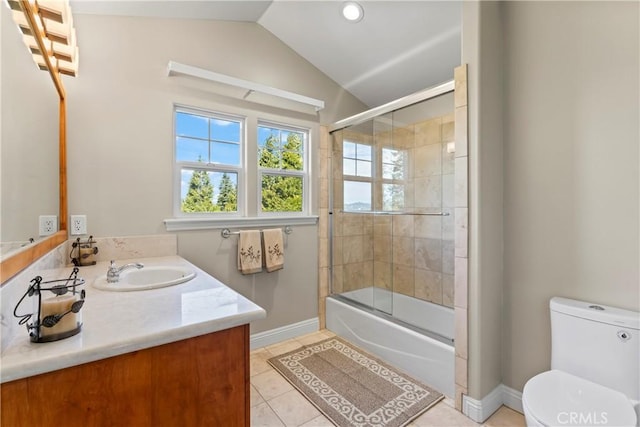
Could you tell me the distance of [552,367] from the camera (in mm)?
1624

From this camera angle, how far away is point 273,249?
2.62 metres

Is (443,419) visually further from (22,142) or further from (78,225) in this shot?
(78,225)

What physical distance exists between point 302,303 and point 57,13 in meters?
2.53

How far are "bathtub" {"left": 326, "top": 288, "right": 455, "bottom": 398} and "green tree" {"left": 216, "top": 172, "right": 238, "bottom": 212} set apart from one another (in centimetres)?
133

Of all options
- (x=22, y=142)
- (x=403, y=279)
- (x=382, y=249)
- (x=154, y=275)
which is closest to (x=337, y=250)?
(x=382, y=249)

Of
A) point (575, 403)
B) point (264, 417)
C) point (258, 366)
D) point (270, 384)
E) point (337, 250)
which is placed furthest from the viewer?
point (337, 250)

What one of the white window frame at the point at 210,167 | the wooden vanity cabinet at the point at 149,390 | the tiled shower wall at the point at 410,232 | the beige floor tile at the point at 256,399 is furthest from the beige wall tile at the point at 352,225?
the wooden vanity cabinet at the point at 149,390

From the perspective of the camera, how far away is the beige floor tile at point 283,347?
257 cm

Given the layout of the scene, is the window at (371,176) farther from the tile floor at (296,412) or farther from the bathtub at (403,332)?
the tile floor at (296,412)

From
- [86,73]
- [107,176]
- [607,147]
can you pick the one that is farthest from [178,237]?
[607,147]

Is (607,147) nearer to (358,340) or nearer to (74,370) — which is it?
(358,340)

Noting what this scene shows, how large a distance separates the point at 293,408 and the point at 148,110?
221 cm

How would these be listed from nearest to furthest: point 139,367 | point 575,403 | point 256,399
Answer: point 139,367, point 575,403, point 256,399

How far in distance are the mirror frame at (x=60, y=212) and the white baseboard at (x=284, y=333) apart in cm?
160
